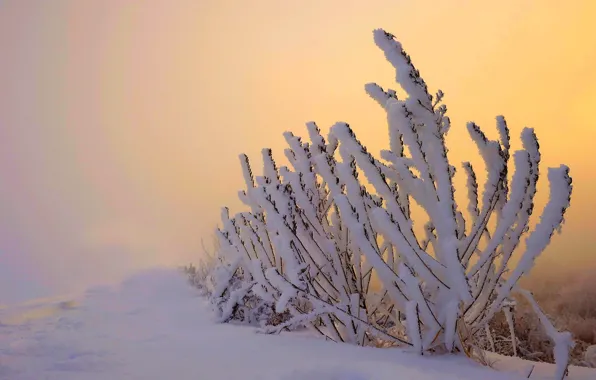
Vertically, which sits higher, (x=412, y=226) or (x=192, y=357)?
(x=412, y=226)

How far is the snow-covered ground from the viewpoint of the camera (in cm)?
134

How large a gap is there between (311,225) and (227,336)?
72 centimetres

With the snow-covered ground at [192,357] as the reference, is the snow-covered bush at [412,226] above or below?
above

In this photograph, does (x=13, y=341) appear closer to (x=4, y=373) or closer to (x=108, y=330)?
(x=108, y=330)

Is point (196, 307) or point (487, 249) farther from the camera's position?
point (196, 307)

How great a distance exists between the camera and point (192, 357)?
168cm

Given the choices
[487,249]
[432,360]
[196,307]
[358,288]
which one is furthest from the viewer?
[196,307]

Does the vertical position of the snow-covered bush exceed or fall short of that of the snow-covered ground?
it exceeds it

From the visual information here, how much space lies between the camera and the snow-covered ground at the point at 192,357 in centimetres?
134

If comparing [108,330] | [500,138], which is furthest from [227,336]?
[500,138]

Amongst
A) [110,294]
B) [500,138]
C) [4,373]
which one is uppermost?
[500,138]

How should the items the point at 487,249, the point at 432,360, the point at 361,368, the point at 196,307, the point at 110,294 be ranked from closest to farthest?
1. the point at 361,368
2. the point at 432,360
3. the point at 487,249
4. the point at 196,307
5. the point at 110,294

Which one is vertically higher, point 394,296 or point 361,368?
point 394,296

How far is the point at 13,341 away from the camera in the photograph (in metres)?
2.20
